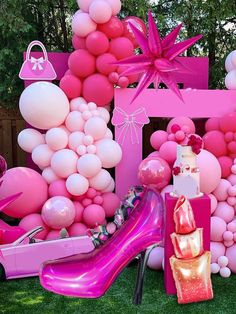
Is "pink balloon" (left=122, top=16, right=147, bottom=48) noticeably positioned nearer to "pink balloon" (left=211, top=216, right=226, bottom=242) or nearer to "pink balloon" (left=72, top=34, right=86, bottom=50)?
"pink balloon" (left=72, top=34, right=86, bottom=50)

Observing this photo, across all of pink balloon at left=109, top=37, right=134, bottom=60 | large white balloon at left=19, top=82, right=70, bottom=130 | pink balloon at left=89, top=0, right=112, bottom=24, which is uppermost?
pink balloon at left=89, top=0, right=112, bottom=24

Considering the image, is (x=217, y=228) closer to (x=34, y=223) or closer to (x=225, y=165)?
(x=225, y=165)

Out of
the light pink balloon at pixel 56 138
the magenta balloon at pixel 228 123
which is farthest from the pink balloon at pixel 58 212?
the magenta balloon at pixel 228 123

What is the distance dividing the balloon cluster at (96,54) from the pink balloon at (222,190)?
1312mm

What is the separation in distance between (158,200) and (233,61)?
6.22 ft

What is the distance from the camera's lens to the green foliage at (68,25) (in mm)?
4633

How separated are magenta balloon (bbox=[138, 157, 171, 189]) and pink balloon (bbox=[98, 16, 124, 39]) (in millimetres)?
1266

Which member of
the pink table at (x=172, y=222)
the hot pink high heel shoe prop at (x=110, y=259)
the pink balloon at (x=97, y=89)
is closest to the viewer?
the hot pink high heel shoe prop at (x=110, y=259)

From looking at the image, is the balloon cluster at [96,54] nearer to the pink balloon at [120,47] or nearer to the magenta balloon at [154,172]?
the pink balloon at [120,47]

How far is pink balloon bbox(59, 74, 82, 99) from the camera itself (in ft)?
12.3

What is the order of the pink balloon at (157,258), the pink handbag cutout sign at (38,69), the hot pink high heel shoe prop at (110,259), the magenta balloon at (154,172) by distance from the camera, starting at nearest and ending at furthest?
the hot pink high heel shoe prop at (110,259)
the magenta balloon at (154,172)
the pink balloon at (157,258)
the pink handbag cutout sign at (38,69)

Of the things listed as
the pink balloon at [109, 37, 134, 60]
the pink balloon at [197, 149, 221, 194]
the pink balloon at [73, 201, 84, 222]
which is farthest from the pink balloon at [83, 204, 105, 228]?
the pink balloon at [109, 37, 134, 60]

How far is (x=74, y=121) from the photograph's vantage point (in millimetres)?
3725

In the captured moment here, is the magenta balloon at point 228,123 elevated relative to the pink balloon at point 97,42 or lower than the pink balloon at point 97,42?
lower
